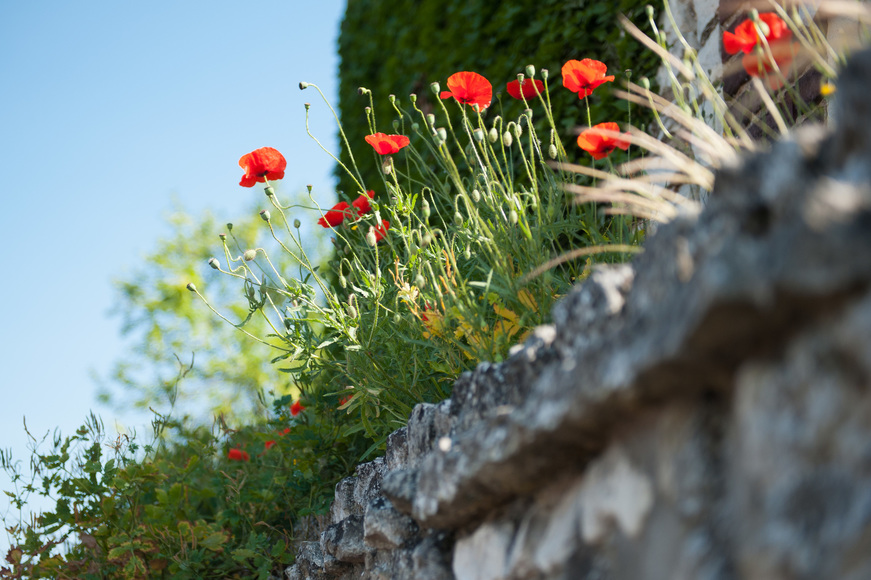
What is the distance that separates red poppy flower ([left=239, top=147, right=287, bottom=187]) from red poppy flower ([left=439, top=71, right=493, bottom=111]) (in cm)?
67

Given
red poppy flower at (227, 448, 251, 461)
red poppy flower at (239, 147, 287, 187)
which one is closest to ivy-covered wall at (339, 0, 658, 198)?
red poppy flower at (239, 147, 287, 187)

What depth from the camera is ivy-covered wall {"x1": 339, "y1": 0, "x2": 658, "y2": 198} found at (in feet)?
11.5

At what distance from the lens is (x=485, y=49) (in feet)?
14.1

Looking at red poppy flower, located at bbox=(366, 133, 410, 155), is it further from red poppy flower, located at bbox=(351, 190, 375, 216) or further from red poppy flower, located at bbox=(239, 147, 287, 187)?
red poppy flower, located at bbox=(239, 147, 287, 187)

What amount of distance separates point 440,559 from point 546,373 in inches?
21.1

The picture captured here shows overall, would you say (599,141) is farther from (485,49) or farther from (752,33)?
(485,49)

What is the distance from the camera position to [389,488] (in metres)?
1.56

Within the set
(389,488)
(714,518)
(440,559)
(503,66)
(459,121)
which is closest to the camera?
(714,518)

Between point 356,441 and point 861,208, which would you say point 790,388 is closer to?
point 861,208

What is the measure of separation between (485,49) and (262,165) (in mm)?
2367

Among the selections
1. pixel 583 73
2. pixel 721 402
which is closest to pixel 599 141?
pixel 583 73

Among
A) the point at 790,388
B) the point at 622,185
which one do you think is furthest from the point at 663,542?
the point at 622,185

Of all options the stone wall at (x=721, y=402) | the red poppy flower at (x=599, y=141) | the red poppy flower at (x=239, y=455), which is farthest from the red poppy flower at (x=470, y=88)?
the red poppy flower at (x=239, y=455)

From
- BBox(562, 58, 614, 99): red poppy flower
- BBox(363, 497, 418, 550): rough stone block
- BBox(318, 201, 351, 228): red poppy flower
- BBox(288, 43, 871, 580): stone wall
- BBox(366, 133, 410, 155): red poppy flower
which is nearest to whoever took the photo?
BBox(288, 43, 871, 580): stone wall
